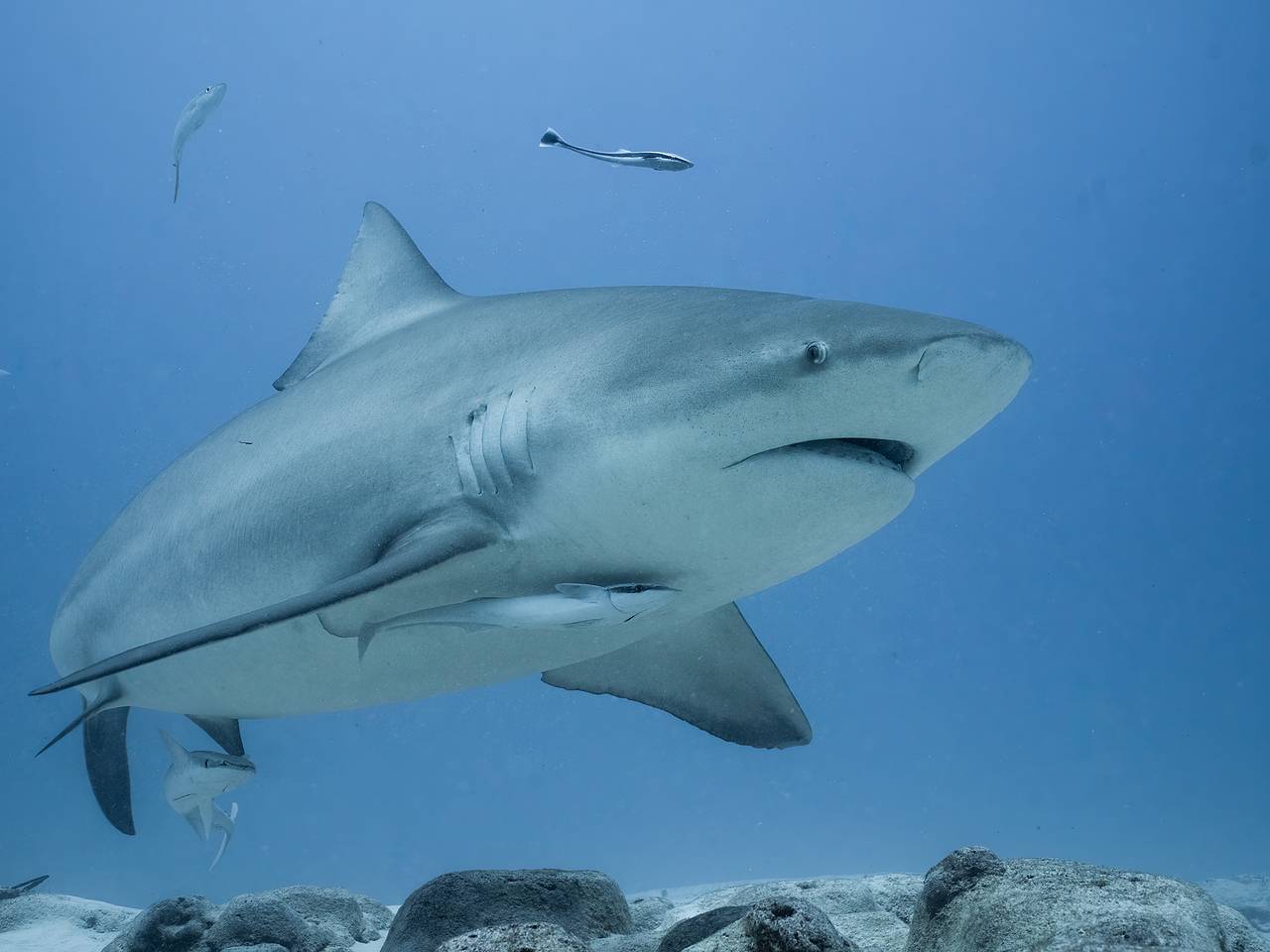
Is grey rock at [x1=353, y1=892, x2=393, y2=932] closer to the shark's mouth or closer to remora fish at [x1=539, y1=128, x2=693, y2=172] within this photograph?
the shark's mouth

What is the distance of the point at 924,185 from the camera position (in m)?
57.7

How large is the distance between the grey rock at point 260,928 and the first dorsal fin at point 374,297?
243 cm

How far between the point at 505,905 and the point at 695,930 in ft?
2.76

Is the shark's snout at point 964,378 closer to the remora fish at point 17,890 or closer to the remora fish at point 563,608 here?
the remora fish at point 563,608

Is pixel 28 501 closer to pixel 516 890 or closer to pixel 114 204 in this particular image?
pixel 114 204

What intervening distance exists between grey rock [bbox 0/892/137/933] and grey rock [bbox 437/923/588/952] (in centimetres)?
534

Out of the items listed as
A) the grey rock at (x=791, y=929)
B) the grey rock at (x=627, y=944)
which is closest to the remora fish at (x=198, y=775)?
the grey rock at (x=627, y=944)

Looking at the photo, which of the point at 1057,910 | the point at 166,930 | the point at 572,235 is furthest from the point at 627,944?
the point at 572,235

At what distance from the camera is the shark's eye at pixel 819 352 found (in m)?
2.34

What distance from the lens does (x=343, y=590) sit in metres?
2.64

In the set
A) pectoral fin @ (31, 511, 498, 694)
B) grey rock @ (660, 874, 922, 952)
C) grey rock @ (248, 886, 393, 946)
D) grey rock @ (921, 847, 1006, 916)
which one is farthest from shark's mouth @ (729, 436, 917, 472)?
grey rock @ (248, 886, 393, 946)

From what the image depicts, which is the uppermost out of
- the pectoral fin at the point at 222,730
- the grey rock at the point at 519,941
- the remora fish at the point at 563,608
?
the remora fish at the point at 563,608

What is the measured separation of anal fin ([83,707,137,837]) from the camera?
217 inches

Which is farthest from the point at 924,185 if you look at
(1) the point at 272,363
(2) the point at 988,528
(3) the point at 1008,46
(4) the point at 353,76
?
(1) the point at 272,363
